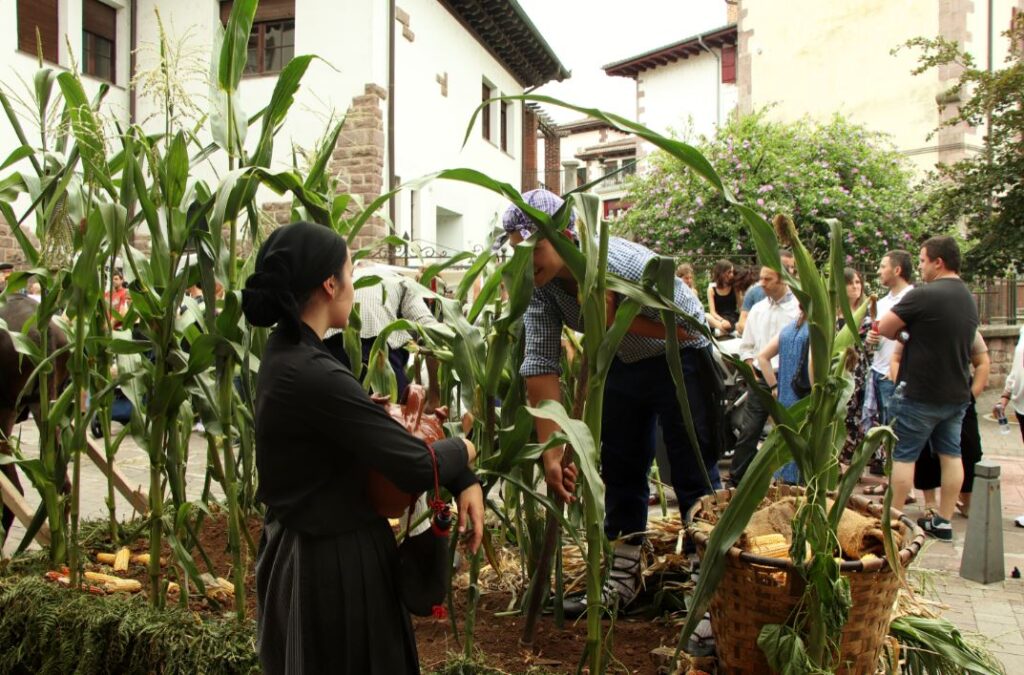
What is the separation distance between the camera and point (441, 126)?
16.5 meters

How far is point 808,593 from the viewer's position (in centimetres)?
220

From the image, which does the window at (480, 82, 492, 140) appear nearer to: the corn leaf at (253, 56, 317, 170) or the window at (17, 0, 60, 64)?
the window at (17, 0, 60, 64)

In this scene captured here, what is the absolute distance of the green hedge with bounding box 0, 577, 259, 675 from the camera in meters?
2.74

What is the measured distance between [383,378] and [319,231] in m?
1.32

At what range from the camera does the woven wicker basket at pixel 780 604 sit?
7.41 feet

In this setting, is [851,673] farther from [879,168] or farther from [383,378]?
[879,168]

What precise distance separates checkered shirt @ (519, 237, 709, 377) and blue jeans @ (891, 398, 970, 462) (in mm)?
2673

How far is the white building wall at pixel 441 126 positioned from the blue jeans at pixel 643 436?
11.0m

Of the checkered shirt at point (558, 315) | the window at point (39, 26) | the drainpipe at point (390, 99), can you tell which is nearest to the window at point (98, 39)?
the window at point (39, 26)

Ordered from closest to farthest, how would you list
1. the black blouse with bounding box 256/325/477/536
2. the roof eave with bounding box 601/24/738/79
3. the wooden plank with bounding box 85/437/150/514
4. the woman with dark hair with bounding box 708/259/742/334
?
the black blouse with bounding box 256/325/477/536 → the wooden plank with bounding box 85/437/150/514 → the woman with dark hair with bounding box 708/259/742/334 → the roof eave with bounding box 601/24/738/79

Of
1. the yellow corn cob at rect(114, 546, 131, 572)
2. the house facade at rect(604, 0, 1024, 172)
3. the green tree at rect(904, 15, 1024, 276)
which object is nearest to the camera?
the yellow corn cob at rect(114, 546, 131, 572)

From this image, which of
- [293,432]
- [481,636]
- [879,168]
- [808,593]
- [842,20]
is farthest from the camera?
[842,20]

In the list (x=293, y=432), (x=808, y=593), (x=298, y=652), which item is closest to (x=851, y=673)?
(x=808, y=593)

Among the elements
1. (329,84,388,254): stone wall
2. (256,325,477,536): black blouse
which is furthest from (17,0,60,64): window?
(256,325,477,536): black blouse
